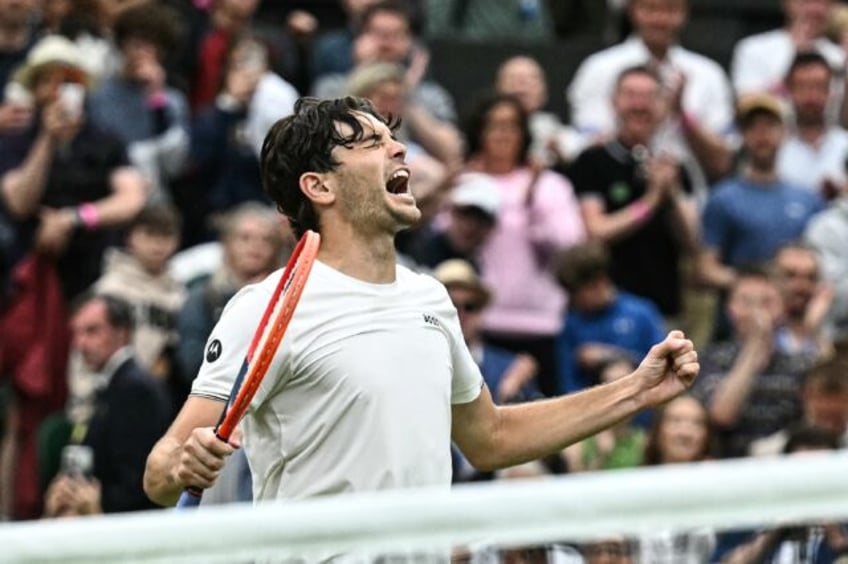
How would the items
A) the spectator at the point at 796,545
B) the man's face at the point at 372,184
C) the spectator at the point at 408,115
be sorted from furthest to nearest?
1. the spectator at the point at 408,115
2. the man's face at the point at 372,184
3. the spectator at the point at 796,545

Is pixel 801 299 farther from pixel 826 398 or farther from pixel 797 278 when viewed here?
pixel 826 398

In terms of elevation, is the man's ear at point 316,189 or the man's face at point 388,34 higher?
the man's ear at point 316,189

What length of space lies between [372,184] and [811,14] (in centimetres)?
812

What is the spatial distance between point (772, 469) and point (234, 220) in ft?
21.3

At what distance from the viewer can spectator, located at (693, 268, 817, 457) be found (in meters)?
10.7

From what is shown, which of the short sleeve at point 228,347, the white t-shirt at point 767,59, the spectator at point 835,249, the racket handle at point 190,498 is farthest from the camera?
the white t-shirt at point 767,59

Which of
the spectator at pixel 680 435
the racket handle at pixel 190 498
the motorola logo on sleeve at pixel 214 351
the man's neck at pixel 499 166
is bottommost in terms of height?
the spectator at pixel 680 435

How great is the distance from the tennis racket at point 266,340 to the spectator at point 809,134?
24.2 ft

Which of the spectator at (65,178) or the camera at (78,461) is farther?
the spectator at (65,178)

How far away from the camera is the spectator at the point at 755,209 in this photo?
38.9 feet

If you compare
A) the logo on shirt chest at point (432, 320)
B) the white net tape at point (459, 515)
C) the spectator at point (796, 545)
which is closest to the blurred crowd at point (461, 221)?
the spectator at point (796, 545)

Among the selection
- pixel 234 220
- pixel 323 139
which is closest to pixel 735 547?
pixel 323 139

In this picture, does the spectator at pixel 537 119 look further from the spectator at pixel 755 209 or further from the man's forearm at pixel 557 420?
the man's forearm at pixel 557 420

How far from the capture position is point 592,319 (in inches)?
437
